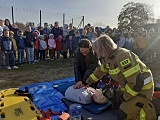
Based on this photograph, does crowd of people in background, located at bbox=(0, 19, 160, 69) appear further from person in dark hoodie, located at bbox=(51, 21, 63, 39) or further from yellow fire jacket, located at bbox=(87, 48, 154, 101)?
yellow fire jacket, located at bbox=(87, 48, 154, 101)

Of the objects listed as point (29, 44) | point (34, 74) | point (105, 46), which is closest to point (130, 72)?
point (105, 46)

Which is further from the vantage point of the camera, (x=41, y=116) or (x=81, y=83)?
(x=81, y=83)

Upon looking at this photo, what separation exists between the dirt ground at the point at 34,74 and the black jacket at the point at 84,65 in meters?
2.19

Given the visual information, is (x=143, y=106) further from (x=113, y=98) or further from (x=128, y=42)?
(x=128, y=42)

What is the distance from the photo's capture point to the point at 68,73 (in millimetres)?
8141

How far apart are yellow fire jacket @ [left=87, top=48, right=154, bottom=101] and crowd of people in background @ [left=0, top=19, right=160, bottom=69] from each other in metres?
5.68

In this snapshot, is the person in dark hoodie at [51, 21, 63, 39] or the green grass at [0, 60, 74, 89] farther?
the person in dark hoodie at [51, 21, 63, 39]

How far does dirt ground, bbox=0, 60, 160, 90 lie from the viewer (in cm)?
676

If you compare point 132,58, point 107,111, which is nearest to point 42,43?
point 107,111

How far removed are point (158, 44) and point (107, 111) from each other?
757cm

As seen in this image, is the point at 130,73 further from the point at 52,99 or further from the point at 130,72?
the point at 52,99

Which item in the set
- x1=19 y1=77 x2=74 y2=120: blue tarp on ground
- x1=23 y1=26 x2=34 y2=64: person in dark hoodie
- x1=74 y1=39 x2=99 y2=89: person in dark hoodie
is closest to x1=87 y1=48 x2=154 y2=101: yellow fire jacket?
x1=19 y1=77 x2=74 y2=120: blue tarp on ground

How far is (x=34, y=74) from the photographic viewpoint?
7902mm

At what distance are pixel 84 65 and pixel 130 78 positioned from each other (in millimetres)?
2248
